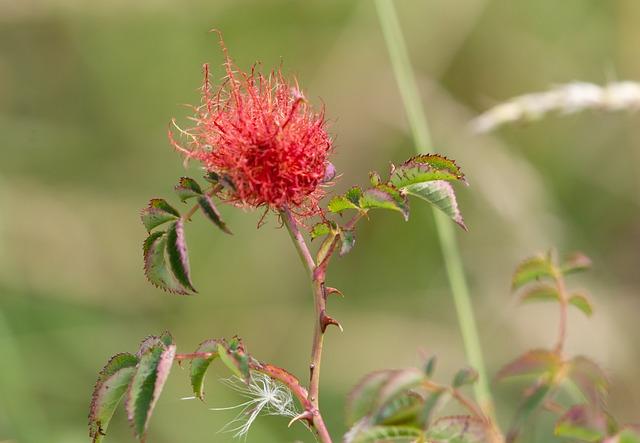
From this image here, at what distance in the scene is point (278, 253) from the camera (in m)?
3.37

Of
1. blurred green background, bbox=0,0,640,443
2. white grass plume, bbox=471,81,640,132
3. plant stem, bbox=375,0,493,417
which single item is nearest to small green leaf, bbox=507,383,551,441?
plant stem, bbox=375,0,493,417

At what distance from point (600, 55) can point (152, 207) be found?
9.30 feet

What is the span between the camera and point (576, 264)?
42.7 inches

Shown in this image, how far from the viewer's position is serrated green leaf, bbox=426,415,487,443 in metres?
0.86

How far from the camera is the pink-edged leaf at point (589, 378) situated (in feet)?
2.72

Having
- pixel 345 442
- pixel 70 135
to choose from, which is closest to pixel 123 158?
pixel 70 135

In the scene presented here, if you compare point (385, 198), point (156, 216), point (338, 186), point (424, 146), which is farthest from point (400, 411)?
point (338, 186)

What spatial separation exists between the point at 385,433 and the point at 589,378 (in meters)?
0.19

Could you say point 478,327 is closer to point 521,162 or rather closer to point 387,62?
point 521,162

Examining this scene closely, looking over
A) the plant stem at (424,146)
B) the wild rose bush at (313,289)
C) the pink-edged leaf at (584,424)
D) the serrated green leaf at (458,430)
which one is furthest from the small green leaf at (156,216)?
the plant stem at (424,146)

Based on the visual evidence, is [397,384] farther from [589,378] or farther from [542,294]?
[542,294]

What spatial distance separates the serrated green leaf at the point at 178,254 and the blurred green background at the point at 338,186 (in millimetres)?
2086

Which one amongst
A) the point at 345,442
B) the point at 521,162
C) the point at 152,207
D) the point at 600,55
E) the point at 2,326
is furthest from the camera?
the point at 600,55

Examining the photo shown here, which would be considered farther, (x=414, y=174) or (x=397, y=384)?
(x=414, y=174)
